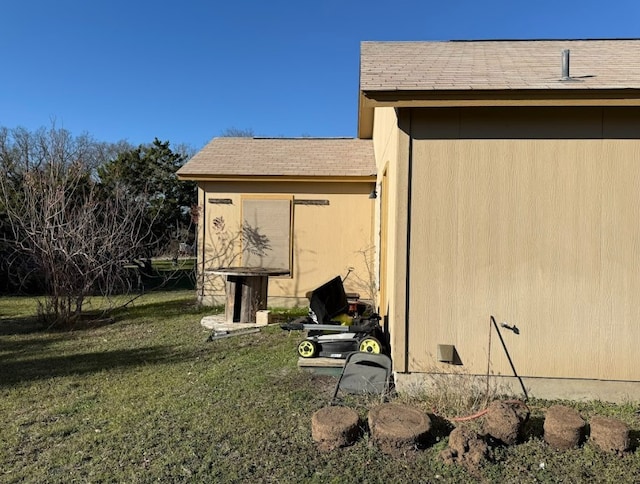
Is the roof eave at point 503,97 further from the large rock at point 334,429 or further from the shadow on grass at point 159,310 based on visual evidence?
the shadow on grass at point 159,310

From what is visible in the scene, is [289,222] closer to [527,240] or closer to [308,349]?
[308,349]

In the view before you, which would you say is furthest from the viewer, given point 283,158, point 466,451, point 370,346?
point 283,158

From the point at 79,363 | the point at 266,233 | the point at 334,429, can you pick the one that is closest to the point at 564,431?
the point at 334,429

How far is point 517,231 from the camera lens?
13.7 feet

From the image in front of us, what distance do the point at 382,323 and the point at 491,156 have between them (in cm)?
260

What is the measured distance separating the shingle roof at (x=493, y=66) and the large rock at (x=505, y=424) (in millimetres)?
2654

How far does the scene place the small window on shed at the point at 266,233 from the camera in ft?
31.0

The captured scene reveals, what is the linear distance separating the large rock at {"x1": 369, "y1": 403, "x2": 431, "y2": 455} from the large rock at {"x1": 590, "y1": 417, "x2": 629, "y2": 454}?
1174 millimetres

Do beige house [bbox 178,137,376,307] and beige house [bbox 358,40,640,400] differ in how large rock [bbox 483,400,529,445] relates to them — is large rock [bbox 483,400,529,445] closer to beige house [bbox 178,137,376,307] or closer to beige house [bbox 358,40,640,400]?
beige house [bbox 358,40,640,400]

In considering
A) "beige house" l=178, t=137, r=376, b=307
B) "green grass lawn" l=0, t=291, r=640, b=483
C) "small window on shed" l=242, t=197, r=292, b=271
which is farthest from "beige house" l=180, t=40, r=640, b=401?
"small window on shed" l=242, t=197, r=292, b=271

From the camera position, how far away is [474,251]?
421 centimetres

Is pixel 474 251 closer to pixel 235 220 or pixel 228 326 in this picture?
pixel 228 326

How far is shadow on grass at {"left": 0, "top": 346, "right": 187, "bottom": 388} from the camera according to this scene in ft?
17.3

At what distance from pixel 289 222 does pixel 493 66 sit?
5448 millimetres
